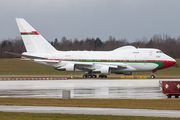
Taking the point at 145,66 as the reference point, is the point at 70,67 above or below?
below

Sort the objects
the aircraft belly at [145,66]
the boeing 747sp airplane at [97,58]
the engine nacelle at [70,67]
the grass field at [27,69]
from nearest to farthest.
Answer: the boeing 747sp airplane at [97,58] → the aircraft belly at [145,66] → the engine nacelle at [70,67] → the grass field at [27,69]

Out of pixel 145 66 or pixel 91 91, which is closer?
pixel 91 91

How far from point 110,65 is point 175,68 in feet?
122

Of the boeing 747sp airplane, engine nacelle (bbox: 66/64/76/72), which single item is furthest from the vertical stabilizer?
engine nacelle (bbox: 66/64/76/72)

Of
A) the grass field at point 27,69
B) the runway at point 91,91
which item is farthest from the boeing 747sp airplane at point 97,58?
the grass field at point 27,69

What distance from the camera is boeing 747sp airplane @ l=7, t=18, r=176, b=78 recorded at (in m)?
55.3

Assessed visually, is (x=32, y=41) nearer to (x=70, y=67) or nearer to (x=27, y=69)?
(x=70, y=67)

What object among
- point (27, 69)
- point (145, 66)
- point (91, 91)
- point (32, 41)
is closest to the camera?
point (91, 91)

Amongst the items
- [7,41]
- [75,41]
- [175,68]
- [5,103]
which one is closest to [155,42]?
[175,68]

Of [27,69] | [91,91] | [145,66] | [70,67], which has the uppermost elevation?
[145,66]

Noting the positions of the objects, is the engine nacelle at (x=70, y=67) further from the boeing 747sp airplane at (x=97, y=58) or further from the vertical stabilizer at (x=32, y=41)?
the vertical stabilizer at (x=32, y=41)

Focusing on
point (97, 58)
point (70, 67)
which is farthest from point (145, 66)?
point (70, 67)

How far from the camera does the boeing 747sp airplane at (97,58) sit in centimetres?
5531

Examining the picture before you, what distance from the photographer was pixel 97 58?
189 feet
